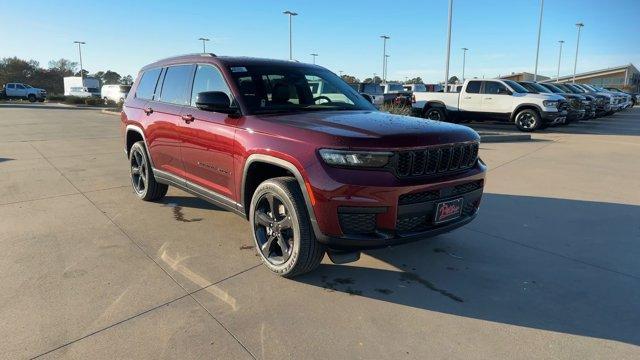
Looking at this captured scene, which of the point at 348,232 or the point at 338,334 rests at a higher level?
the point at 348,232

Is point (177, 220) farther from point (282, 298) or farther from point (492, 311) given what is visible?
point (492, 311)

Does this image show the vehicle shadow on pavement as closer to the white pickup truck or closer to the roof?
the roof

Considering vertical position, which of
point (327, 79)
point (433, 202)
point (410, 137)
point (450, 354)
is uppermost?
point (327, 79)

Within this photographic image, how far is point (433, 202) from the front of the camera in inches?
129

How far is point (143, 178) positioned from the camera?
588cm

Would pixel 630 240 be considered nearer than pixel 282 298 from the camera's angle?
No

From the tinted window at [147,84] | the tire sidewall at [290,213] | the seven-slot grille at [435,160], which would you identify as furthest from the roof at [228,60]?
the seven-slot grille at [435,160]

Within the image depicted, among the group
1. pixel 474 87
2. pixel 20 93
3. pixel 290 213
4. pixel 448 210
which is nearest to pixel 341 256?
pixel 290 213

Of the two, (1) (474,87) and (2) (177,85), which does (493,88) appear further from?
(2) (177,85)

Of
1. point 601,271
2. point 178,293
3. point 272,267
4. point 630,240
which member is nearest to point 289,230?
point 272,267

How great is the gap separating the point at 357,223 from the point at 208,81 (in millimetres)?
2333

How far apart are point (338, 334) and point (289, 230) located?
3.32ft

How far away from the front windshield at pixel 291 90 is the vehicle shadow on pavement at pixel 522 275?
5.03 ft

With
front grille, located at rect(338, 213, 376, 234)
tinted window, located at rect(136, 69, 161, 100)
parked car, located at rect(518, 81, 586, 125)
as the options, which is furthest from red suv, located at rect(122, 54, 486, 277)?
parked car, located at rect(518, 81, 586, 125)
